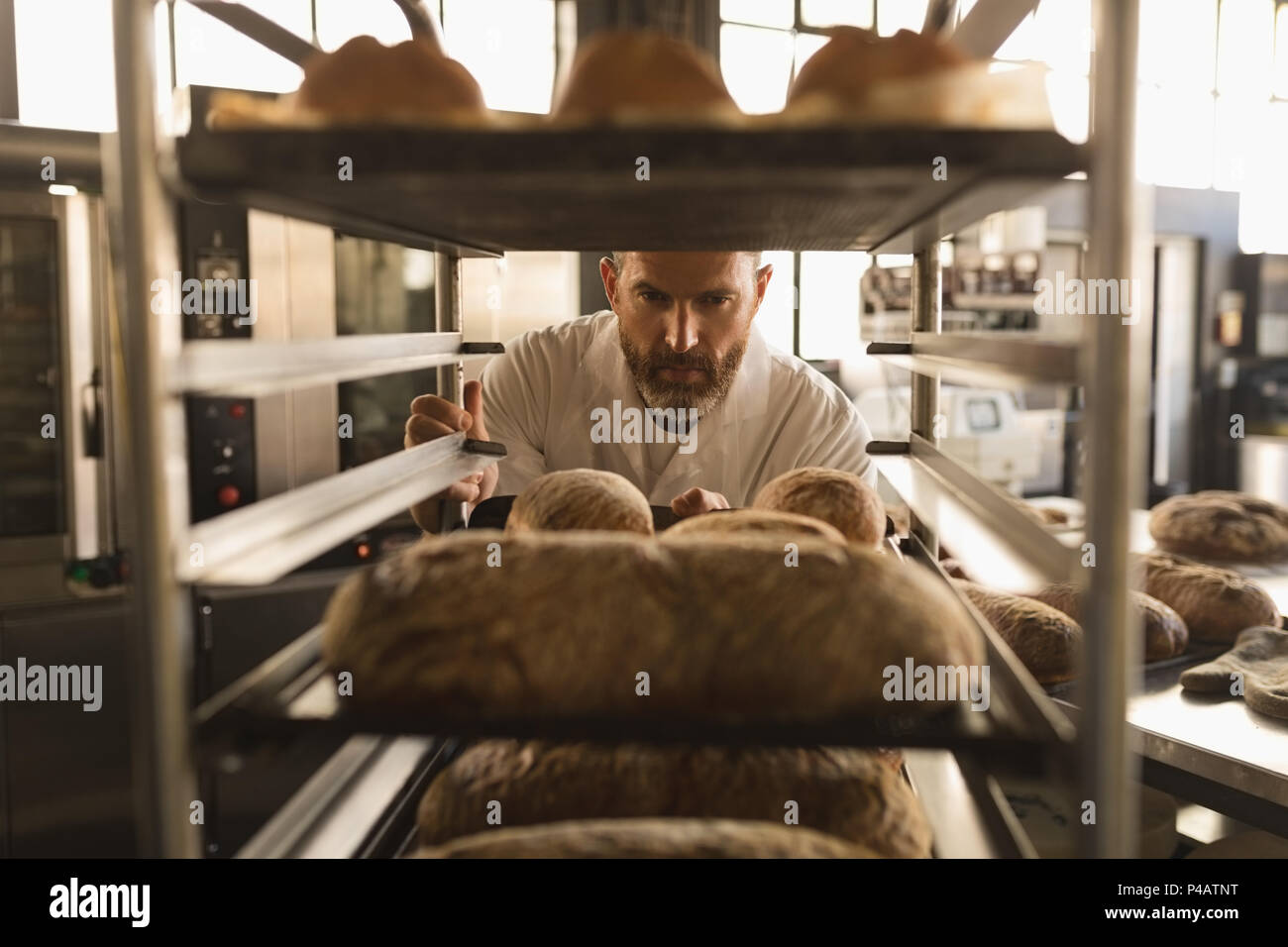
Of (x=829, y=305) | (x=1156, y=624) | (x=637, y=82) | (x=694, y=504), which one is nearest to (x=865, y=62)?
(x=637, y=82)

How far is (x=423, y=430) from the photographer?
156cm

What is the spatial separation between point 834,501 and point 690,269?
2.42 feet

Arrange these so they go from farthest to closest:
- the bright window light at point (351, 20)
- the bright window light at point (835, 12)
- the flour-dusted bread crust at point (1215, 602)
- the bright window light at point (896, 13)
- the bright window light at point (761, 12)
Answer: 1. the bright window light at point (896, 13)
2. the bright window light at point (835, 12)
3. the bright window light at point (761, 12)
4. the bright window light at point (351, 20)
5. the flour-dusted bread crust at point (1215, 602)

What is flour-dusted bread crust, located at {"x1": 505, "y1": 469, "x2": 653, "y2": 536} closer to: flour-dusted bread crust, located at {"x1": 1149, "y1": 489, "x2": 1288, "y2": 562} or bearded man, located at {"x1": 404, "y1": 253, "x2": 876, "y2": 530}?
bearded man, located at {"x1": 404, "y1": 253, "x2": 876, "y2": 530}

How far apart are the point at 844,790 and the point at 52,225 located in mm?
2451

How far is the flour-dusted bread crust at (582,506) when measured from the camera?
1.18m

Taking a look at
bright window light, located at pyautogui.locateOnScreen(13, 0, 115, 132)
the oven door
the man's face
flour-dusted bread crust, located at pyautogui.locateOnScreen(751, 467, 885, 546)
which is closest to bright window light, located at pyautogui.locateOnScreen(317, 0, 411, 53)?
bright window light, located at pyautogui.locateOnScreen(13, 0, 115, 132)

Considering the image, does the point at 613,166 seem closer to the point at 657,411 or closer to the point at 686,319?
the point at 686,319

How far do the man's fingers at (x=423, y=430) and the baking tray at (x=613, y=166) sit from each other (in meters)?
0.65

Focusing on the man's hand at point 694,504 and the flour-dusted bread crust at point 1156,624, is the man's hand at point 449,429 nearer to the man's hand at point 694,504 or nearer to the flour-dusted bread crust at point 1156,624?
the man's hand at point 694,504

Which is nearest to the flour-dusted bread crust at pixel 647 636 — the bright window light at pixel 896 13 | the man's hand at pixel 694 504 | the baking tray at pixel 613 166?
the baking tray at pixel 613 166

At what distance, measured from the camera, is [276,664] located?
2.96 ft

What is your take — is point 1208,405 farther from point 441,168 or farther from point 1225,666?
point 441,168

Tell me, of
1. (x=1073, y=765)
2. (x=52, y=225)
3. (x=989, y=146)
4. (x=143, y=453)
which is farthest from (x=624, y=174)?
(x=52, y=225)
